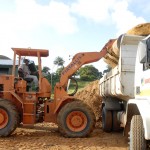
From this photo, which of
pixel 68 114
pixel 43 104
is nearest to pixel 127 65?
pixel 68 114

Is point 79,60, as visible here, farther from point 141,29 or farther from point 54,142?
point 54,142

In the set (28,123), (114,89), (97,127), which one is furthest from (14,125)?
(97,127)

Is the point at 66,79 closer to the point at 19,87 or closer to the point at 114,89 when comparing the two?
the point at 19,87

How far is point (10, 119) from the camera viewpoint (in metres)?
9.80

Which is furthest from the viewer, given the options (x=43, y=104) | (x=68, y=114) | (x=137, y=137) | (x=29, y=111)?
(x=43, y=104)

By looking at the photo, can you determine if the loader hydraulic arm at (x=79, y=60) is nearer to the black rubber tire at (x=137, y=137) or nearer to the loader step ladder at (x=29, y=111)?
the loader step ladder at (x=29, y=111)

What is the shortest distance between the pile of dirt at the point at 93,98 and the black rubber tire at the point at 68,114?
A: 351 centimetres

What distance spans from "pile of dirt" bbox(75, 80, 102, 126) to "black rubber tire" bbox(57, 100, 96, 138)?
351cm

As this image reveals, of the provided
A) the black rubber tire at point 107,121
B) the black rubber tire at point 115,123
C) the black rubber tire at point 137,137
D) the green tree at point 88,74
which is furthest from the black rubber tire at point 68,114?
the green tree at point 88,74

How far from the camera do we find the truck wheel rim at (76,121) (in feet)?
32.7

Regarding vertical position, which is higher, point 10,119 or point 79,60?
point 79,60

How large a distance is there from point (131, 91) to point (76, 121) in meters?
2.48

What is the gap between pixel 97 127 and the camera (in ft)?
42.2

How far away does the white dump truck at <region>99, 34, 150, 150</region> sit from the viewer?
5359 millimetres
